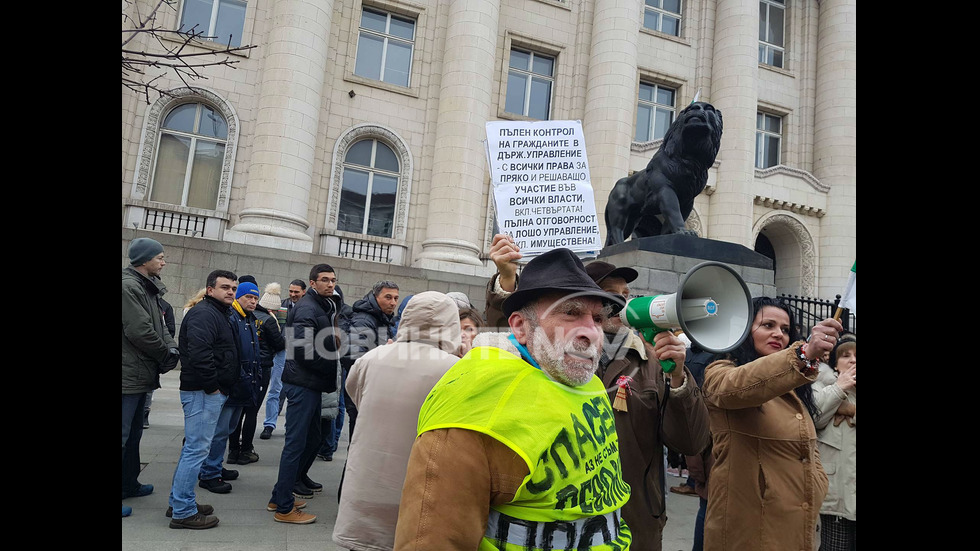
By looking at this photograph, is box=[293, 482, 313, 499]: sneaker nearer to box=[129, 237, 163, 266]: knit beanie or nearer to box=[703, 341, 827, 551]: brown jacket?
box=[129, 237, 163, 266]: knit beanie

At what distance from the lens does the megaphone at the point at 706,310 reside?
203cm

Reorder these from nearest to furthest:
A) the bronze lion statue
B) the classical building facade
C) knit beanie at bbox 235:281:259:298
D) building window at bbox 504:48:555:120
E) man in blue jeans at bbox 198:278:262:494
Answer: man in blue jeans at bbox 198:278:262:494 → knit beanie at bbox 235:281:259:298 → the bronze lion statue → the classical building facade → building window at bbox 504:48:555:120

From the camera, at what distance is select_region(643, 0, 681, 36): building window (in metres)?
19.9

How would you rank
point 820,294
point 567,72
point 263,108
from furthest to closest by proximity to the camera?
point 820,294, point 567,72, point 263,108

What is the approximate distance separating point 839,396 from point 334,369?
12.3ft

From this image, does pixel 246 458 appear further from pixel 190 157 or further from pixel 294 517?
pixel 190 157

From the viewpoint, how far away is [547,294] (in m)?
1.95

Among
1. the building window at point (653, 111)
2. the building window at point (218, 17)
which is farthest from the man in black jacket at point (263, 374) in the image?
the building window at point (653, 111)

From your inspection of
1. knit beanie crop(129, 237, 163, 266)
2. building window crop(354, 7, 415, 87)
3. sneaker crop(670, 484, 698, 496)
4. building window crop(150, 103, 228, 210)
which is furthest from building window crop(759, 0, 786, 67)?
knit beanie crop(129, 237, 163, 266)

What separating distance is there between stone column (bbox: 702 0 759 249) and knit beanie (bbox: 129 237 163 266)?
55.9 ft

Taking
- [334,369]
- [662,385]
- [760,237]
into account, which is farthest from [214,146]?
[760,237]

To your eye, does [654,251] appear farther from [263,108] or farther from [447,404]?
[263,108]

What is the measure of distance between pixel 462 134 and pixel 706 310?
568 inches

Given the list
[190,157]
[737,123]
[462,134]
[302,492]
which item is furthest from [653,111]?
[302,492]
